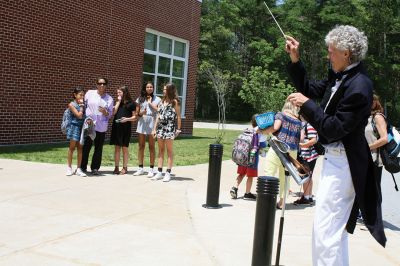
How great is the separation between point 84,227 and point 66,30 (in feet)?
32.3

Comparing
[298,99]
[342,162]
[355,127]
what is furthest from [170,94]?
[355,127]

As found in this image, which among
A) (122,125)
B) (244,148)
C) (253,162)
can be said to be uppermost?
(122,125)

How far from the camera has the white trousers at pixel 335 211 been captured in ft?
11.0

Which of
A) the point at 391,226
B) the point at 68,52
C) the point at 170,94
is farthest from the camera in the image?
the point at 68,52

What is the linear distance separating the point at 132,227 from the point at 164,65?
1387 cm

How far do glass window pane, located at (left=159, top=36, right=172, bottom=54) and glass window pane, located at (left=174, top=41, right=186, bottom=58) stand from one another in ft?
1.35

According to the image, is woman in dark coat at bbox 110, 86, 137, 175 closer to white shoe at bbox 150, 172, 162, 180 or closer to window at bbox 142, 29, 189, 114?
white shoe at bbox 150, 172, 162, 180

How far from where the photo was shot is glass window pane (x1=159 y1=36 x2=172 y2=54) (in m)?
18.9

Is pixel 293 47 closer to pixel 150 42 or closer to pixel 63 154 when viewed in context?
pixel 63 154

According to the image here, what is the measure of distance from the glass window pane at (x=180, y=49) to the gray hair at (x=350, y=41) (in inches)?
657

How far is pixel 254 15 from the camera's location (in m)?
52.7

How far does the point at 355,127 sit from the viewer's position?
128 inches

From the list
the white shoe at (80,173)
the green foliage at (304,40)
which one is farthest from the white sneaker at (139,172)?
the green foliage at (304,40)

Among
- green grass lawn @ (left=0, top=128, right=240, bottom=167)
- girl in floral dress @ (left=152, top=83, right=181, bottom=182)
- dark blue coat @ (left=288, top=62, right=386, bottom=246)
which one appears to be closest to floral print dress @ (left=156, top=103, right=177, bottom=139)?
girl in floral dress @ (left=152, top=83, right=181, bottom=182)
